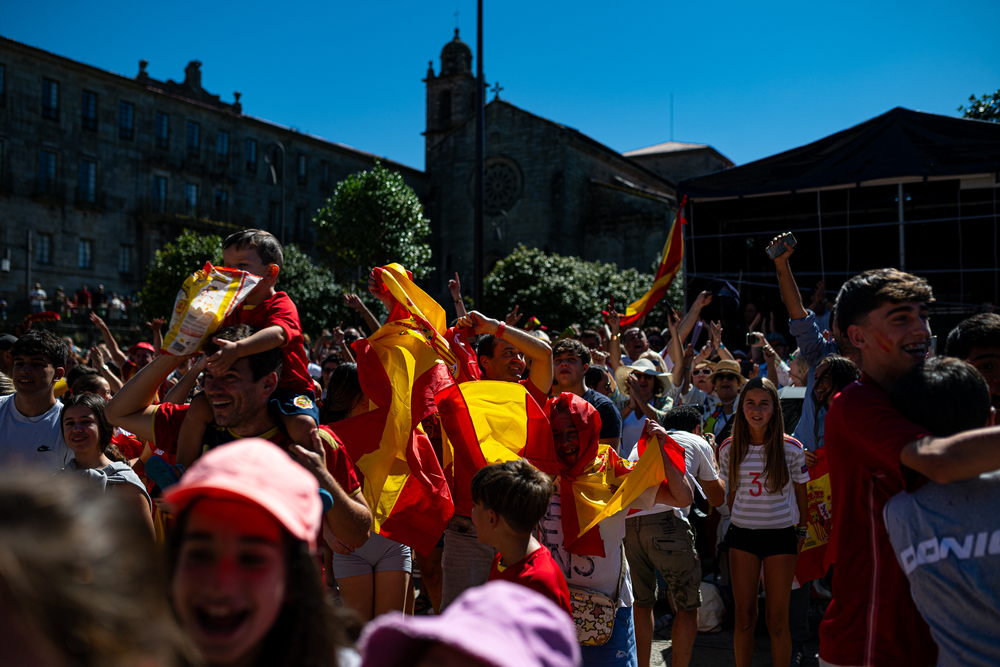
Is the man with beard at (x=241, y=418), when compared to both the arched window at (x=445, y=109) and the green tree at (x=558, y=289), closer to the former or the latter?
the green tree at (x=558, y=289)

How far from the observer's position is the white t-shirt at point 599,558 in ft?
12.3

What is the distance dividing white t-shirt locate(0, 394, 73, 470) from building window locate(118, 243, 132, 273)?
39.6 meters

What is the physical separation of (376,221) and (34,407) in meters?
29.8

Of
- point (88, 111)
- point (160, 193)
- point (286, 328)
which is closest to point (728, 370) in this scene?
point (286, 328)

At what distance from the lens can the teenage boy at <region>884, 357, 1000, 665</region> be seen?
2037mm

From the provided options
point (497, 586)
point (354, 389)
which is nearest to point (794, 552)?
point (354, 389)

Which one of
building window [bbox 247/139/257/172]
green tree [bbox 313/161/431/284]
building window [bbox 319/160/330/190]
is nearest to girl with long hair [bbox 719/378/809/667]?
green tree [bbox 313/161/431/284]

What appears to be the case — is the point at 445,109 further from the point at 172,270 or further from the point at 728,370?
the point at 728,370

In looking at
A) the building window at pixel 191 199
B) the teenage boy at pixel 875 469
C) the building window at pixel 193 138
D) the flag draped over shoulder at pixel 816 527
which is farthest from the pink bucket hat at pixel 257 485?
the building window at pixel 193 138

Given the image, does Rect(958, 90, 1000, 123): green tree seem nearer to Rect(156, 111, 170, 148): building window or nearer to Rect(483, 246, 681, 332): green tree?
Rect(483, 246, 681, 332): green tree

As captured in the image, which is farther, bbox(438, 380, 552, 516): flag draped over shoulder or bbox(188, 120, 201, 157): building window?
bbox(188, 120, 201, 157): building window

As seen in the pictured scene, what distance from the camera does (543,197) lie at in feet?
136

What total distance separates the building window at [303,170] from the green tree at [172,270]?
52.4 feet

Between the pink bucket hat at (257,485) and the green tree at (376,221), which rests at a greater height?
the green tree at (376,221)
